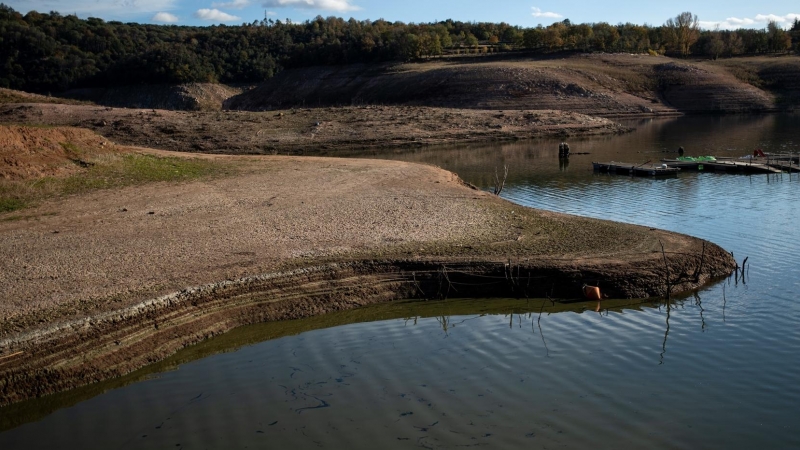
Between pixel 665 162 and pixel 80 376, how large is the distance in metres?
28.8

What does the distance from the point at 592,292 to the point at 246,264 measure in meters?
6.40

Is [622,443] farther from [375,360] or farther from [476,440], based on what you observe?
[375,360]

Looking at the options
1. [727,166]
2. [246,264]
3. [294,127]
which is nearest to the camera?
[246,264]

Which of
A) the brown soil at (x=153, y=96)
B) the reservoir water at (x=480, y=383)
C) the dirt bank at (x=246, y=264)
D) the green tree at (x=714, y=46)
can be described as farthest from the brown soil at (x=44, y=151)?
the green tree at (x=714, y=46)

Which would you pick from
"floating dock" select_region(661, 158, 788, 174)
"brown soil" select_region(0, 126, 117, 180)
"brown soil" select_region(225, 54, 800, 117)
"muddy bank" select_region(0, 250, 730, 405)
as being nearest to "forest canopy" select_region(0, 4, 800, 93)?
"brown soil" select_region(225, 54, 800, 117)

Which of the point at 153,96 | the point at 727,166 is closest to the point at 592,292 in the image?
the point at 727,166

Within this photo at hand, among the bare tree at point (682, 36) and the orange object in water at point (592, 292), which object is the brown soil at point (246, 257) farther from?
the bare tree at point (682, 36)

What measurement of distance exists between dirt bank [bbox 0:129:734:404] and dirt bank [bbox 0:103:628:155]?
20.8 m

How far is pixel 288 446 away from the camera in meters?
9.21

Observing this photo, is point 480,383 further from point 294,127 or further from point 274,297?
point 294,127

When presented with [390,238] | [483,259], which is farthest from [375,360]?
[390,238]

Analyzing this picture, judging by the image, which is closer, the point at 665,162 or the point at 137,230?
the point at 137,230

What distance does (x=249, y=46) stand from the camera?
342ft

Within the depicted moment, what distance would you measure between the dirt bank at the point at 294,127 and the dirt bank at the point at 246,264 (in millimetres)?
20816
